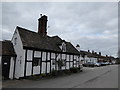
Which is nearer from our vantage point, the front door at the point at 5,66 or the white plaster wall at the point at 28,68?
the front door at the point at 5,66

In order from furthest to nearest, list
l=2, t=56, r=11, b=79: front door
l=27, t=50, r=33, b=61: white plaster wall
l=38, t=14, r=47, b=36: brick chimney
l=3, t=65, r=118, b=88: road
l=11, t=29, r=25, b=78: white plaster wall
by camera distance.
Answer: l=38, t=14, r=47, b=36: brick chimney, l=27, t=50, r=33, b=61: white plaster wall, l=11, t=29, r=25, b=78: white plaster wall, l=2, t=56, r=11, b=79: front door, l=3, t=65, r=118, b=88: road

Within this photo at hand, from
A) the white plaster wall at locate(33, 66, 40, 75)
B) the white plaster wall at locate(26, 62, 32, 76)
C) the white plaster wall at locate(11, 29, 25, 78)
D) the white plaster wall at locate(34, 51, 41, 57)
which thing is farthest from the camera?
the white plaster wall at locate(34, 51, 41, 57)

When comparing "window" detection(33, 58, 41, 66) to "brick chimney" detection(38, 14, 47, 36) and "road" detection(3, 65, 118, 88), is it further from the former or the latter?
"brick chimney" detection(38, 14, 47, 36)

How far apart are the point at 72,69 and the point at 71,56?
9.44 ft

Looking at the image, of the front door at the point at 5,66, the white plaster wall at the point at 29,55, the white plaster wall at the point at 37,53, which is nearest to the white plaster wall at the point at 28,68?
the white plaster wall at the point at 29,55

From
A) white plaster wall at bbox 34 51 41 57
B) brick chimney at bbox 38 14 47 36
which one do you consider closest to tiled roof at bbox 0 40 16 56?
white plaster wall at bbox 34 51 41 57

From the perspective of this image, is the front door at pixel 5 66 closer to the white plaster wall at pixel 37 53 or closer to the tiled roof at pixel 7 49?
the tiled roof at pixel 7 49

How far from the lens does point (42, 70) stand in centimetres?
1831

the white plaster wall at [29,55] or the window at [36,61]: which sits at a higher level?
the white plaster wall at [29,55]

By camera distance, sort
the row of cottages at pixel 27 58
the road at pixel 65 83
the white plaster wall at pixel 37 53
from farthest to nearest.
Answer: the white plaster wall at pixel 37 53 → the row of cottages at pixel 27 58 → the road at pixel 65 83

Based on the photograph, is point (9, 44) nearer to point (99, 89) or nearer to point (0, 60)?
point (0, 60)

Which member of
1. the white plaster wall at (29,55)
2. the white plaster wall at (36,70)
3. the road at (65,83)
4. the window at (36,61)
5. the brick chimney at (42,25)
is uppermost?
the brick chimney at (42,25)

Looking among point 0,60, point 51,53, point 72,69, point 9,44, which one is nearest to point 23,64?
point 0,60

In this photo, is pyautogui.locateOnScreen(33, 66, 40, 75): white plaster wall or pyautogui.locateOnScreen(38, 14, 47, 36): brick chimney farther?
pyautogui.locateOnScreen(38, 14, 47, 36): brick chimney
